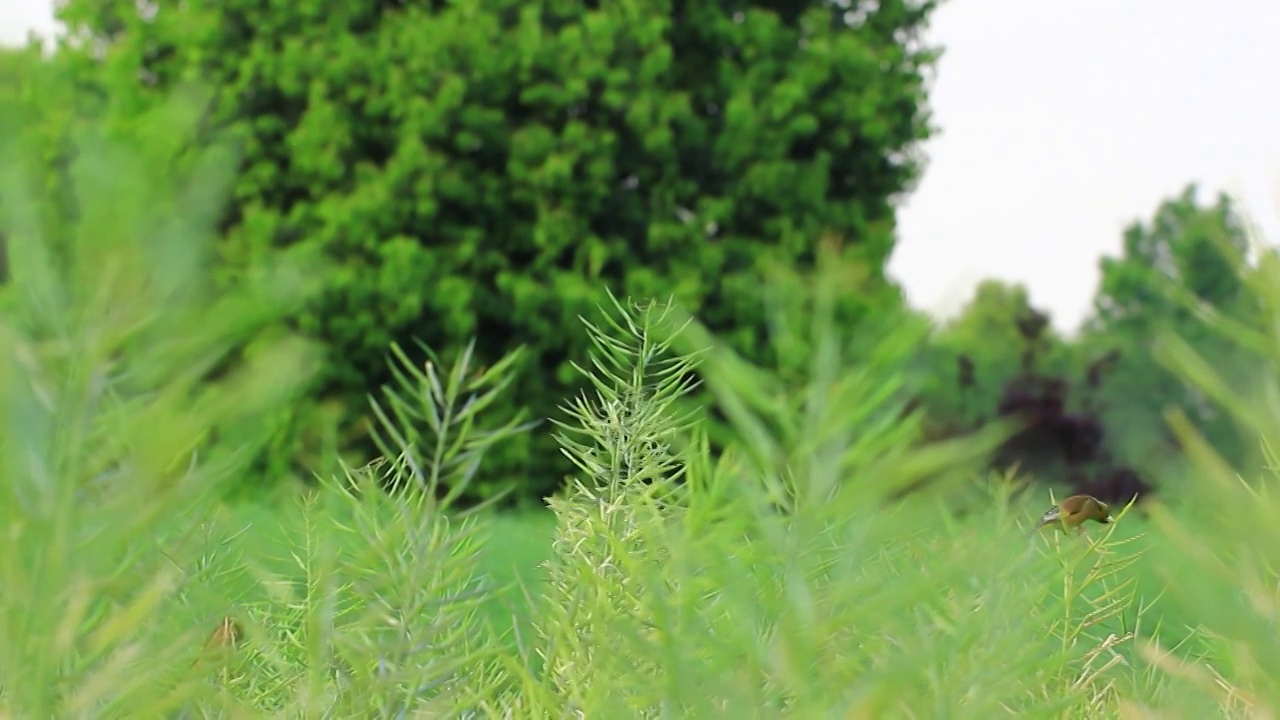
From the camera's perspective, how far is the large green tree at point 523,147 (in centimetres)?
1009

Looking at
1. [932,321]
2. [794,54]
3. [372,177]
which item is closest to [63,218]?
[932,321]

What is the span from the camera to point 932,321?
0.26 metres

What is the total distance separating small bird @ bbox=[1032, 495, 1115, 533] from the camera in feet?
1.50

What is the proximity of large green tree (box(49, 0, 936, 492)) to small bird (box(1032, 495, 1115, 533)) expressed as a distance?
932cm

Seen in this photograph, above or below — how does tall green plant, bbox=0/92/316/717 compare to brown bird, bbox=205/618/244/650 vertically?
below

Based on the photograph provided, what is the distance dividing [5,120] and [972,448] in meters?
0.19

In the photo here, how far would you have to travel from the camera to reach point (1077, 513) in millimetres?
459

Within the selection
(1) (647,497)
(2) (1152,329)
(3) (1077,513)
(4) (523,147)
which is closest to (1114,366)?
(2) (1152,329)

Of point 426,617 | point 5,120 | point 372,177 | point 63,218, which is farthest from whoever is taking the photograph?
point 372,177

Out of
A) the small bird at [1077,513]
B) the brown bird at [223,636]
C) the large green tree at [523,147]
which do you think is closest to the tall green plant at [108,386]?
the brown bird at [223,636]

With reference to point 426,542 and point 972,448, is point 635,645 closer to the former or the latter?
point 972,448

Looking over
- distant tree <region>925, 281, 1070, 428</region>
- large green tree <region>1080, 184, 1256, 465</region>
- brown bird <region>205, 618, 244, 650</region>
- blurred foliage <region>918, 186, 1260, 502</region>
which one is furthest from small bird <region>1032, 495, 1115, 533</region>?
distant tree <region>925, 281, 1070, 428</region>

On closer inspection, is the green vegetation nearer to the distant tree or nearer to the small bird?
the small bird

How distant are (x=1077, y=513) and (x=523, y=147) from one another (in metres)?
9.87
